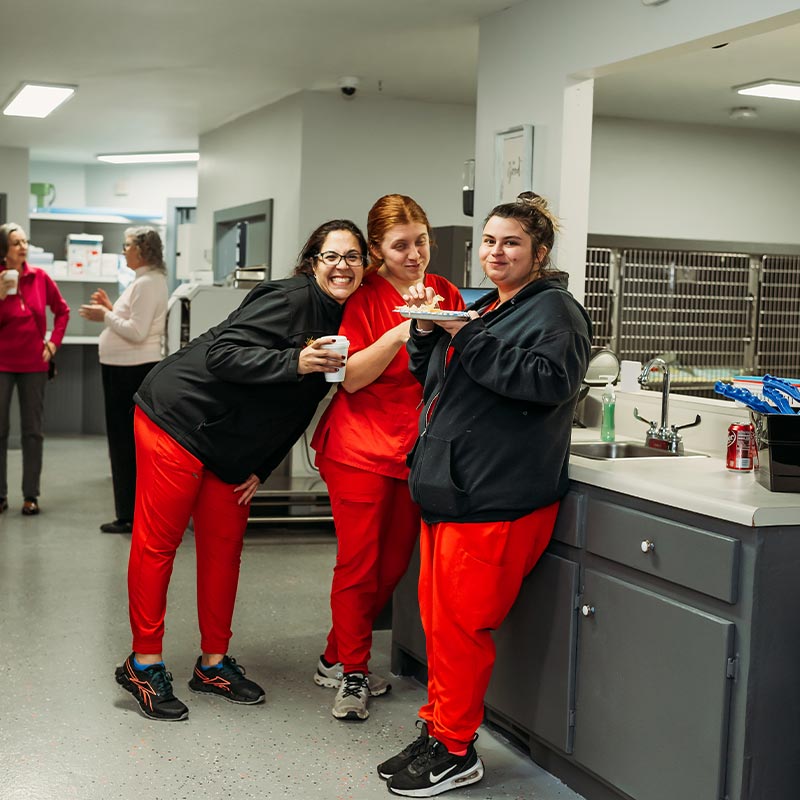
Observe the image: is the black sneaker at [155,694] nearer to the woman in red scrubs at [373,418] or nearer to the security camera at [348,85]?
the woman in red scrubs at [373,418]

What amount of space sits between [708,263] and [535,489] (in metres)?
4.20

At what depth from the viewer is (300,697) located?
3398 millimetres

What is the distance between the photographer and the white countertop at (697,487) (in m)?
2.24

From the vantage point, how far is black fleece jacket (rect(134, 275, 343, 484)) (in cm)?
304

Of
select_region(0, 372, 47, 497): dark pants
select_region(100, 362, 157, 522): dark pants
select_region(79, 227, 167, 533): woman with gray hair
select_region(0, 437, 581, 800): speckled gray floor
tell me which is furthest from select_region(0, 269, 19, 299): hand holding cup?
select_region(0, 437, 581, 800): speckled gray floor

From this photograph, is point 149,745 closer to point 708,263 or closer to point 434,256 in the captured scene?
point 434,256

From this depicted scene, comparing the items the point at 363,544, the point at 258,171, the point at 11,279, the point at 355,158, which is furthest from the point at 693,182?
Answer: the point at 363,544

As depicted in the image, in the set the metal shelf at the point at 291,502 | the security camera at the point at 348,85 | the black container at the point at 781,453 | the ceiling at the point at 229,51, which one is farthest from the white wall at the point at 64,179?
the black container at the point at 781,453

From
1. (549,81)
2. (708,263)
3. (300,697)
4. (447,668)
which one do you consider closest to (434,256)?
(549,81)

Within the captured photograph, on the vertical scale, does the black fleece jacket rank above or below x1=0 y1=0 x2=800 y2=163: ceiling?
below

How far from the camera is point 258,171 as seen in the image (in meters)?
7.02

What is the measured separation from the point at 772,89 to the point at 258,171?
3.22 meters

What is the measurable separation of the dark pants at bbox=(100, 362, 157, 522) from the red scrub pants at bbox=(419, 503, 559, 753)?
10.0 feet

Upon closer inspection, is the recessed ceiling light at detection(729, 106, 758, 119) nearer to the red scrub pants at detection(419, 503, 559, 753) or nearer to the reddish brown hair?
the reddish brown hair
